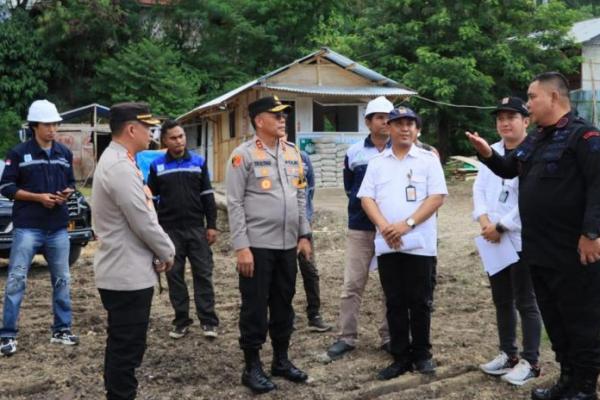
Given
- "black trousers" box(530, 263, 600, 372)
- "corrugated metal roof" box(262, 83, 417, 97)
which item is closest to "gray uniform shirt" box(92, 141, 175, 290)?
"black trousers" box(530, 263, 600, 372)

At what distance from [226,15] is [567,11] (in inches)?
577

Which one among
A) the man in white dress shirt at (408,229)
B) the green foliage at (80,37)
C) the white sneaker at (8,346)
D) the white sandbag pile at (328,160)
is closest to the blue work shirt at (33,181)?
the white sneaker at (8,346)

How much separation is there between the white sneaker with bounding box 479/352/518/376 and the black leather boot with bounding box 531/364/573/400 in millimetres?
433

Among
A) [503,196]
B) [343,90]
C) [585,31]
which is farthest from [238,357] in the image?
[585,31]

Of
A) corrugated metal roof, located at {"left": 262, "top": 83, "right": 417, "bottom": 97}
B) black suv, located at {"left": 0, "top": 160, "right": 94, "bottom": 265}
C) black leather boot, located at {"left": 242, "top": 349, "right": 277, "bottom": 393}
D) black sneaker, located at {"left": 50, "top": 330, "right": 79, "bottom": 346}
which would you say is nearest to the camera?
black leather boot, located at {"left": 242, "top": 349, "right": 277, "bottom": 393}

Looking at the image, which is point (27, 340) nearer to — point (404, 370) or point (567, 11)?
point (404, 370)

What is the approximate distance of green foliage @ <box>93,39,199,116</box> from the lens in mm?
27016

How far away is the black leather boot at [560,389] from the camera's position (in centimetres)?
404

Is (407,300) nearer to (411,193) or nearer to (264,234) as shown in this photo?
(411,193)

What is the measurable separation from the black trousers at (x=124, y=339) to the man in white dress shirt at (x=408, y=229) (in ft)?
5.42

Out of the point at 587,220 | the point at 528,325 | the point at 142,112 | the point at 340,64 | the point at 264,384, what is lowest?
the point at 264,384

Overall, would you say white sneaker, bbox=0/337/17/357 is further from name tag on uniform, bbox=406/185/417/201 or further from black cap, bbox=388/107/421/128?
black cap, bbox=388/107/421/128

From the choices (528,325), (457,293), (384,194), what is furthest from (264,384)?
(457,293)

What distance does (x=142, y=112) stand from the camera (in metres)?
3.85
